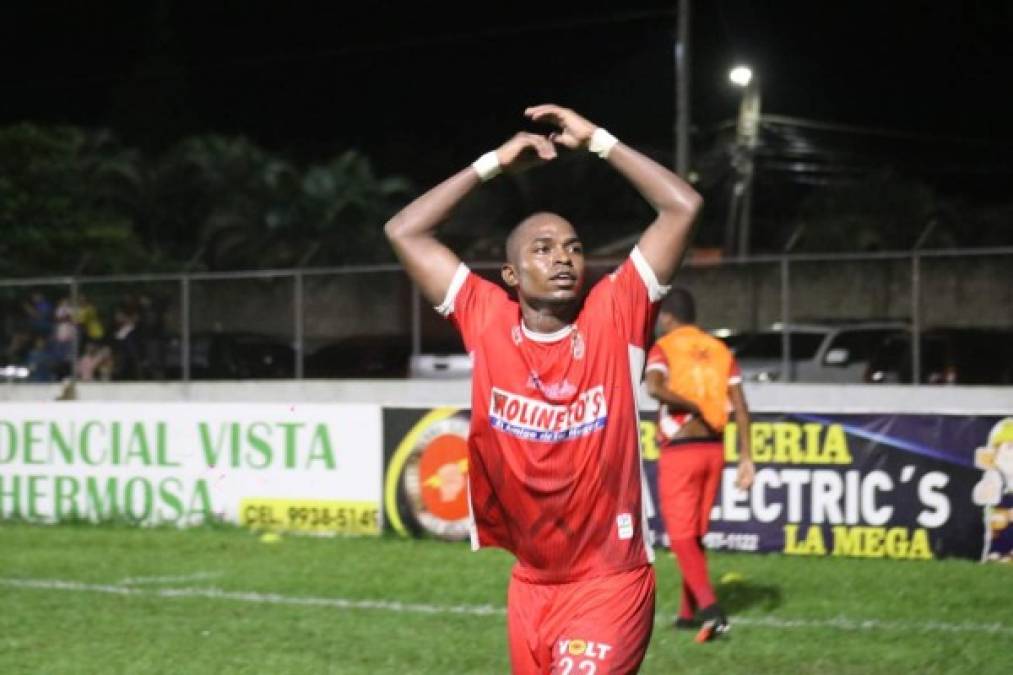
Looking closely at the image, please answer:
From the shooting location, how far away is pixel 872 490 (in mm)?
13359

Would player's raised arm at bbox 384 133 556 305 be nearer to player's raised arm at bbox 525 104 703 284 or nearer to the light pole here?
player's raised arm at bbox 525 104 703 284

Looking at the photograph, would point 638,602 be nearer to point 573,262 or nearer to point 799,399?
point 573,262

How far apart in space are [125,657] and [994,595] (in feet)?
19.4

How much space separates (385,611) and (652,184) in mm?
6428

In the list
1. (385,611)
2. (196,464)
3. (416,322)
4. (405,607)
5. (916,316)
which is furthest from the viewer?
(416,322)

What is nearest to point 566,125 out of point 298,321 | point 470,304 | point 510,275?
point 510,275

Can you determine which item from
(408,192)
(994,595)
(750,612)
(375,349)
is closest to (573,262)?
(750,612)

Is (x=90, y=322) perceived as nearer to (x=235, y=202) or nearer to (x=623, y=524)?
(x=623, y=524)

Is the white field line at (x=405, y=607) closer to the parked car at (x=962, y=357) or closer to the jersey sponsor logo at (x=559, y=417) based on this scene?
the jersey sponsor logo at (x=559, y=417)

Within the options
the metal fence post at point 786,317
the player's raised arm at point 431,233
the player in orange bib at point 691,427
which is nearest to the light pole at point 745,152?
the metal fence post at point 786,317

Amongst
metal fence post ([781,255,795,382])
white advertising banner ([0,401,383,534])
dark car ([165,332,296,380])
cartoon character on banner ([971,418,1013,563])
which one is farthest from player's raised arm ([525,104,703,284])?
dark car ([165,332,296,380])

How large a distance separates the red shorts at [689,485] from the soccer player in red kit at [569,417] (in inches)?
195

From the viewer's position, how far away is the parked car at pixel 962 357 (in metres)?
20.4

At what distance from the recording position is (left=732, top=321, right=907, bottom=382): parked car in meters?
22.2
